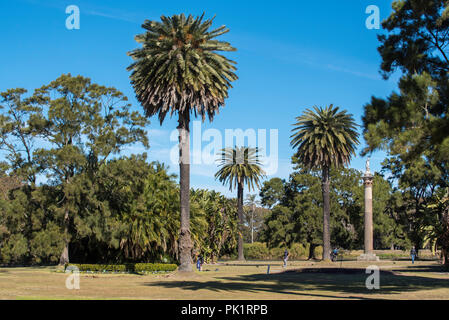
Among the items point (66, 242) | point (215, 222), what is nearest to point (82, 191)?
point (66, 242)

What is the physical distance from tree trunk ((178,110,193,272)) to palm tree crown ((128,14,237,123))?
51.3 inches

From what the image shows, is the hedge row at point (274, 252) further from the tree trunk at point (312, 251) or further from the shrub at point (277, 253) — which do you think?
the tree trunk at point (312, 251)

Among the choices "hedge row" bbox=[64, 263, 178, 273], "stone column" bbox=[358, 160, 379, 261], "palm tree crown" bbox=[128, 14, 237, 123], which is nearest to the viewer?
"palm tree crown" bbox=[128, 14, 237, 123]

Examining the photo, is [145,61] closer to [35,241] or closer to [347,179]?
[35,241]

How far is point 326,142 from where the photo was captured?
59750mm

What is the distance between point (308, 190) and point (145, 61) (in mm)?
50694

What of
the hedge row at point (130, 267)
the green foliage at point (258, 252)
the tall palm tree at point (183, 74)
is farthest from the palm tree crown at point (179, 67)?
the green foliage at point (258, 252)

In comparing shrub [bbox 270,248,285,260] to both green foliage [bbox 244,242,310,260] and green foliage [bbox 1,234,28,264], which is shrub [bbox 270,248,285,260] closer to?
green foliage [bbox 244,242,310,260]

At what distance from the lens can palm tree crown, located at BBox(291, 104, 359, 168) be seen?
60000mm

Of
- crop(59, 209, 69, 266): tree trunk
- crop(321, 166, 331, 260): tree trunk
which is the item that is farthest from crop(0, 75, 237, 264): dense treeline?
crop(321, 166, 331, 260): tree trunk

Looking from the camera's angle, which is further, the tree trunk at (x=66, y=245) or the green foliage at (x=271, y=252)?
the green foliage at (x=271, y=252)

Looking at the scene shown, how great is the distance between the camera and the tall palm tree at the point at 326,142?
6000 cm

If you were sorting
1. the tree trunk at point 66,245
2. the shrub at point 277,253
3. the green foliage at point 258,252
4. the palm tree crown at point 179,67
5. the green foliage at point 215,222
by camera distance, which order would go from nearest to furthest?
1. the palm tree crown at point 179,67
2. the tree trunk at point 66,245
3. the green foliage at point 215,222
4. the shrub at point 277,253
5. the green foliage at point 258,252

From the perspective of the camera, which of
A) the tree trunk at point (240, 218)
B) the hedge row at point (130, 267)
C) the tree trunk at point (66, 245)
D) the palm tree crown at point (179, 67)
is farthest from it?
the tree trunk at point (240, 218)
